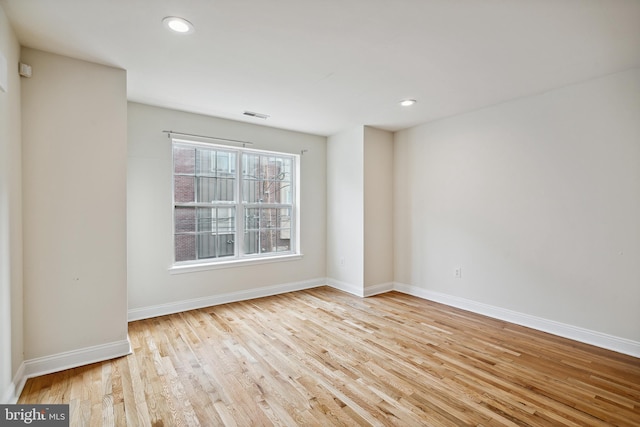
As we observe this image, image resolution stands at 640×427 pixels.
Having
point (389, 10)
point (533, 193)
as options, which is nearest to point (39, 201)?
point (389, 10)

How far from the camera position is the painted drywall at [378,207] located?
4.45 meters

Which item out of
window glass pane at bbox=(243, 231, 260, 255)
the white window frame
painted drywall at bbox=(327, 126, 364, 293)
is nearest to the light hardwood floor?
the white window frame

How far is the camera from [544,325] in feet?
10.3

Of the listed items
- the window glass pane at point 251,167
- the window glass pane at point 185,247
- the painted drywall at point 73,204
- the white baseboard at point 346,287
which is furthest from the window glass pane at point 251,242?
the painted drywall at point 73,204

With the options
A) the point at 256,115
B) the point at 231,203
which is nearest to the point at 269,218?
the point at 231,203

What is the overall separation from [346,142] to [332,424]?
375 centimetres

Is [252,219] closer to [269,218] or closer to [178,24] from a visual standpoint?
[269,218]

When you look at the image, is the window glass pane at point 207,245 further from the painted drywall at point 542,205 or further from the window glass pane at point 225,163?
the painted drywall at point 542,205

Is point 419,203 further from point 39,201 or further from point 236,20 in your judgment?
point 39,201

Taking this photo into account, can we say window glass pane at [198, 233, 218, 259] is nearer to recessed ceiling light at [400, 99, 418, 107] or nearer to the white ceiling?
the white ceiling

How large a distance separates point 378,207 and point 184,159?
110 inches

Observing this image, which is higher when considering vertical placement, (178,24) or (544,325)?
(178,24)

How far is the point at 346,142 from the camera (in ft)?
15.3

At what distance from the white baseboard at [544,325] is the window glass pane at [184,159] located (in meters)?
3.63
